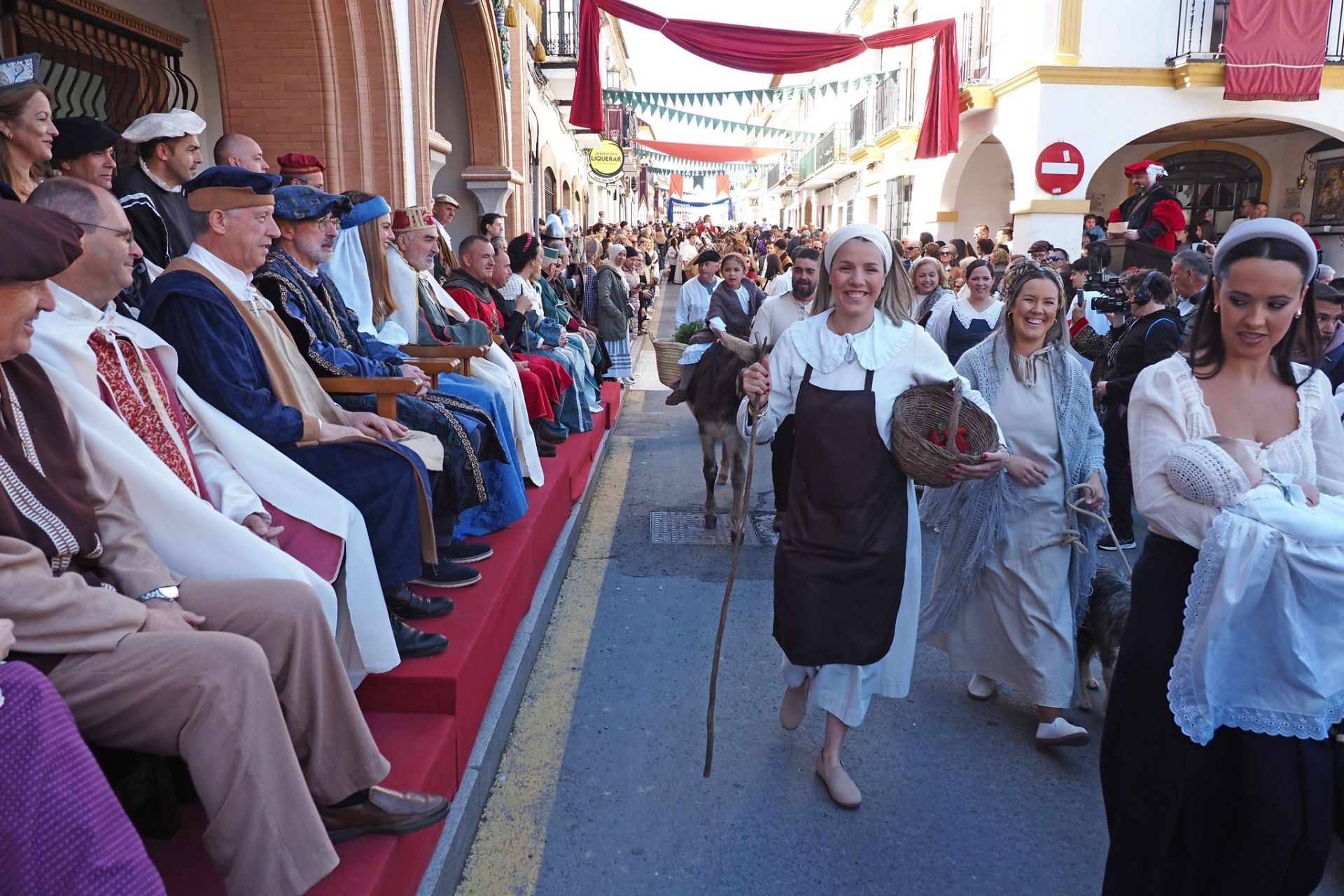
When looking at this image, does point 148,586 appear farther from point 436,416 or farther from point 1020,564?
point 1020,564

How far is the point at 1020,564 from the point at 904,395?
0.99m

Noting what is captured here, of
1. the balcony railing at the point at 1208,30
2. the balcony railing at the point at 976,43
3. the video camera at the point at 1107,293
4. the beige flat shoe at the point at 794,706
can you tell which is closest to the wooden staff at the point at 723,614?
the beige flat shoe at the point at 794,706

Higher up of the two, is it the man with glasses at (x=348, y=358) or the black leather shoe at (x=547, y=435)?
the man with glasses at (x=348, y=358)

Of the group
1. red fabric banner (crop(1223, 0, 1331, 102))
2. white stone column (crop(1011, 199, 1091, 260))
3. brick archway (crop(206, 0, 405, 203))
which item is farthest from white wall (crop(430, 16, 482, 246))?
red fabric banner (crop(1223, 0, 1331, 102))

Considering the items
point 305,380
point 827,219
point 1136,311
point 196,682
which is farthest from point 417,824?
point 827,219

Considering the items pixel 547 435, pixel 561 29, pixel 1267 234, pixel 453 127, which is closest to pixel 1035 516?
pixel 1267 234

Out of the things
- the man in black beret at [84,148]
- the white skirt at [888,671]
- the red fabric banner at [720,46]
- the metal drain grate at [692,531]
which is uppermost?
the red fabric banner at [720,46]

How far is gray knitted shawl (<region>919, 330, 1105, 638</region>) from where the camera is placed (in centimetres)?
362

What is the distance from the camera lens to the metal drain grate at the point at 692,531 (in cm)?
586

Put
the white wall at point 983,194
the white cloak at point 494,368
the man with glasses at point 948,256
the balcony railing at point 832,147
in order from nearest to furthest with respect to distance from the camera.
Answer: the white cloak at point 494,368
the man with glasses at point 948,256
the white wall at point 983,194
the balcony railing at point 832,147

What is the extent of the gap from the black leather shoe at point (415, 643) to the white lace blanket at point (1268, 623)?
2198mm

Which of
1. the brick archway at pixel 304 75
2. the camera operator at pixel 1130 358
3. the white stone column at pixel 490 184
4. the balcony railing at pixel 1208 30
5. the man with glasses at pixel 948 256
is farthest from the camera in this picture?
the balcony railing at pixel 1208 30

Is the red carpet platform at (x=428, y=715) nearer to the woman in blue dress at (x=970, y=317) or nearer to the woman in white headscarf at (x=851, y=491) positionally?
the woman in white headscarf at (x=851, y=491)

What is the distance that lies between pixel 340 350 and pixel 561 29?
14.8 metres
